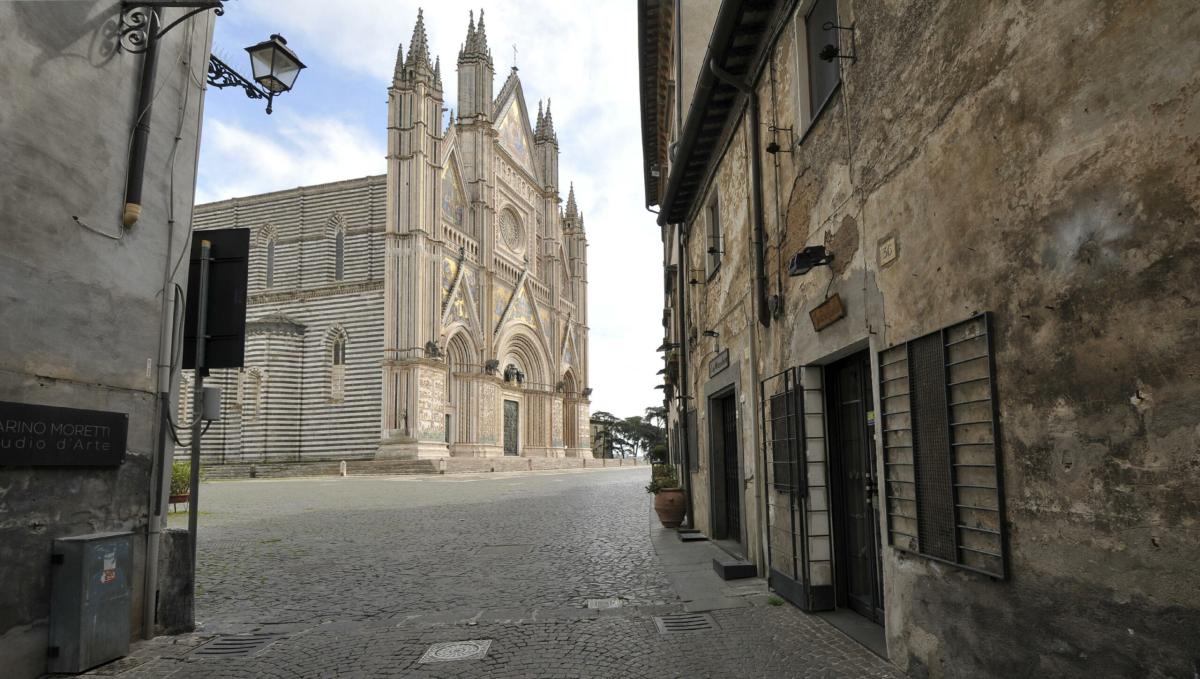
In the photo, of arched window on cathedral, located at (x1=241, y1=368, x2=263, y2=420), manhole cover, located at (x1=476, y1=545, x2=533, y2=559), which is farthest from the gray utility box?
arched window on cathedral, located at (x1=241, y1=368, x2=263, y2=420)

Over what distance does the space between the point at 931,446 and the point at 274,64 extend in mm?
5967

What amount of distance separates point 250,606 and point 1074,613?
6.54 m

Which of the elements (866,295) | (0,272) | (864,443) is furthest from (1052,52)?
(0,272)

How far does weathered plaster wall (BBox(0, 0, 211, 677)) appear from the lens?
479 centimetres

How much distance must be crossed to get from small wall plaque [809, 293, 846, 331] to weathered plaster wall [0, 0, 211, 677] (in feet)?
16.6

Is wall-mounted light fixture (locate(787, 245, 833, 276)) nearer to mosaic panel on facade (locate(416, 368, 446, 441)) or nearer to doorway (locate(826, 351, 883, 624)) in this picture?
doorway (locate(826, 351, 883, 624))

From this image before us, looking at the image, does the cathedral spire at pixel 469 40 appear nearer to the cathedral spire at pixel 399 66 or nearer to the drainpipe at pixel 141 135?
the cathedral spire at pixel 399 66

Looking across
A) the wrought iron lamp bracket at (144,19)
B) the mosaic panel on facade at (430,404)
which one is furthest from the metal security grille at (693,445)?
the mosaic panel on facade at (430,404)

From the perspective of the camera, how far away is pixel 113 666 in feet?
16.9

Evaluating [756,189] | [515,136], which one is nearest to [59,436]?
[756,189]

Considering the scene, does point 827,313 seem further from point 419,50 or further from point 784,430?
point 419,50

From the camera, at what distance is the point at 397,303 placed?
4016 cm

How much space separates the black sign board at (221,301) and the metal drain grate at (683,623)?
405 centimetres

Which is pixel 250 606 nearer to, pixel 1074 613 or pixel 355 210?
pixel 1074 613
